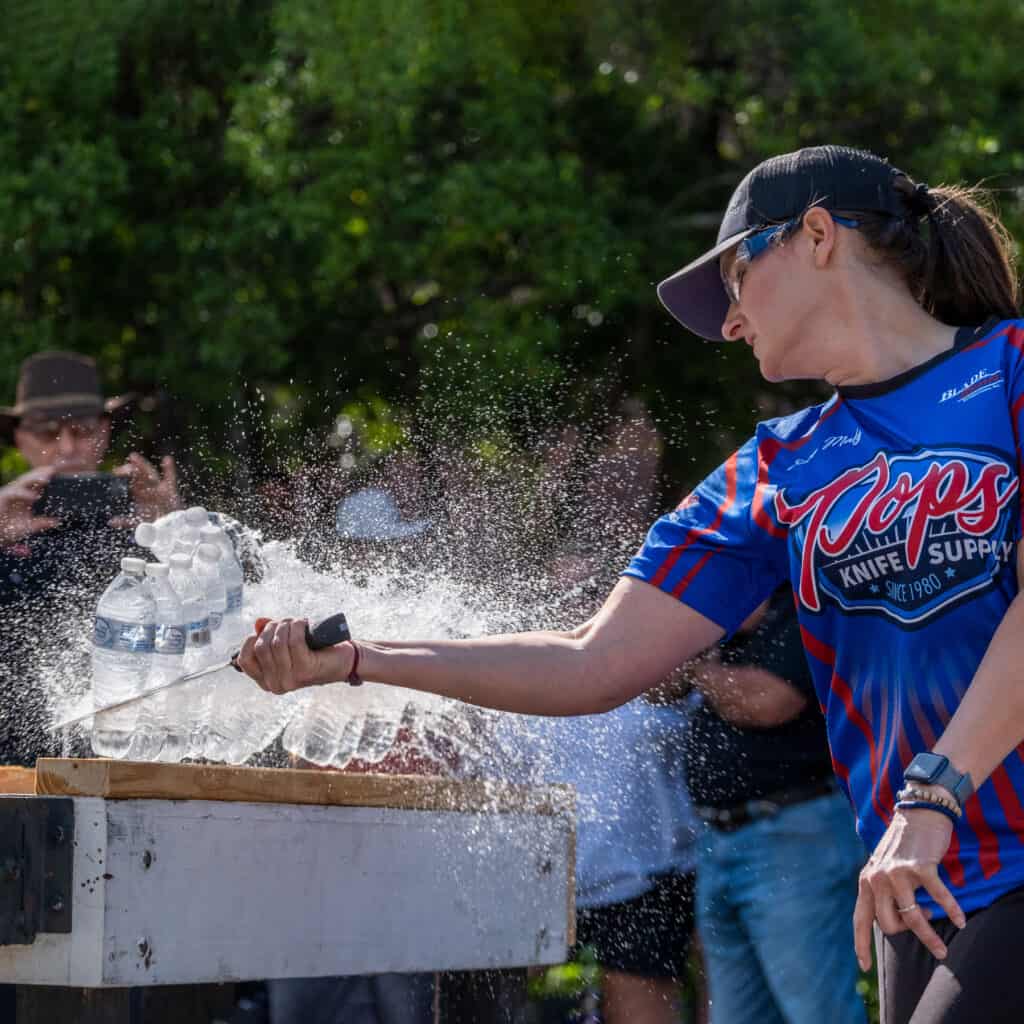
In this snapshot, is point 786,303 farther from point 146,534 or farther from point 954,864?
point 146,534

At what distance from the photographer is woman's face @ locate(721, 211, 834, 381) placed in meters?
2.52

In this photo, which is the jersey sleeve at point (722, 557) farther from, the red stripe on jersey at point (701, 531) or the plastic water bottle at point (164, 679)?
the plastic water bottle at point (164, 679)

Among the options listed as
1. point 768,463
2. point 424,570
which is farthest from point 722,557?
point 424,570

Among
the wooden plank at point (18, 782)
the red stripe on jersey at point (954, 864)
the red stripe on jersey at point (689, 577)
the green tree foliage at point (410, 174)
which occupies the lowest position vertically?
the red stripe on jersey at point (954, 864)

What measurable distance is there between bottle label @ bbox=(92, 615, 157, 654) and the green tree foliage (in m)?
5.32

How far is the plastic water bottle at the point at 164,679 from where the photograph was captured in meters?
3.51

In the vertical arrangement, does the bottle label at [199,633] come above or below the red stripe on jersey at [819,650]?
above

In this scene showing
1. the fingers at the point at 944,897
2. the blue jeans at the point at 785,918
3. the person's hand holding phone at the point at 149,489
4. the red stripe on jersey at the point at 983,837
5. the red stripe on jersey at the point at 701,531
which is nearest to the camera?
the fingers at the point at 944,897

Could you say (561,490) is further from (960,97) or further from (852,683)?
(960,97)

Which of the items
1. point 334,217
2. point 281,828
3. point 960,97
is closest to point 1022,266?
point 960,97

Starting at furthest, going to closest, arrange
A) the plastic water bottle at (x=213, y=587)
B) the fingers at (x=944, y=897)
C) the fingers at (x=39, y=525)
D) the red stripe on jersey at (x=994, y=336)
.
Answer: the fingers at (x=39, y=525), the plastic water bottle at (x=213, y=587), the red stripe on jersey at (x=994, y=336), the fingers at (x=944, y=897)

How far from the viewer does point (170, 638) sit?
3.62 metres
